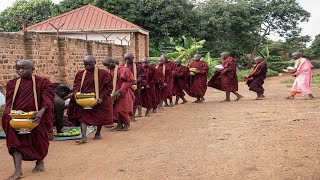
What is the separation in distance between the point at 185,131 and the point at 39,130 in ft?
12.6

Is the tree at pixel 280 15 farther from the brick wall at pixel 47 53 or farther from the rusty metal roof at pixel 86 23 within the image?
the brick wall at pixel 47 53

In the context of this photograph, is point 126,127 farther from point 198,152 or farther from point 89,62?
point 198,152

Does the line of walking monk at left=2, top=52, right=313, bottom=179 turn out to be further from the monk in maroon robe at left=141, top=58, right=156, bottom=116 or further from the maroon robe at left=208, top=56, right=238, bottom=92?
the maroon robe at left=208, top=56, right=238, bottom=92

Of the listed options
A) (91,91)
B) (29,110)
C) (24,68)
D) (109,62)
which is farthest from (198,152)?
(109,62)

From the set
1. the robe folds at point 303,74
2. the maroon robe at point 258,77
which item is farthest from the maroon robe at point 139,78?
the robe folds at point 303,74

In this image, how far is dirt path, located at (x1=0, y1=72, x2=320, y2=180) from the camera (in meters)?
5.41

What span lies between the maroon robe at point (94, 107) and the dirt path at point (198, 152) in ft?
1.47

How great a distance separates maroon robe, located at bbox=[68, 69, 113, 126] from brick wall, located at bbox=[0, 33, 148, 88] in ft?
8.96

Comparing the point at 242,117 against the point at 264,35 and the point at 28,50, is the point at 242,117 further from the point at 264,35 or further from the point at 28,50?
the point at 264,35

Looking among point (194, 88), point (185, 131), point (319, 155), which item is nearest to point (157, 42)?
point (194, 88)

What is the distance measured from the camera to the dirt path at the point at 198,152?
5.41 meters

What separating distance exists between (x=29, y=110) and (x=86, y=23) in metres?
17.9

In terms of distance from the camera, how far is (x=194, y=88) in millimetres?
15094

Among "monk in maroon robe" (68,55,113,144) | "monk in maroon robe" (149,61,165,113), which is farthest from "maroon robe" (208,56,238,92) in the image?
"monk in maroon robe" (68,55,113,144)
